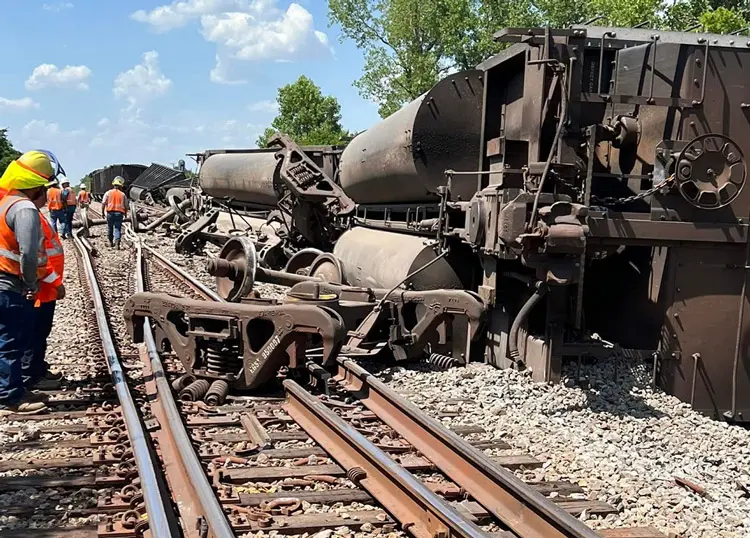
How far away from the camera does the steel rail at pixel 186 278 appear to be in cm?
949

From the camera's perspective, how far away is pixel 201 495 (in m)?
3.25

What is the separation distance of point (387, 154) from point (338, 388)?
130 inches

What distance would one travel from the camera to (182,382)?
556 cm

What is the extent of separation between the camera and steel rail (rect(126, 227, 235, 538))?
9.78 ft

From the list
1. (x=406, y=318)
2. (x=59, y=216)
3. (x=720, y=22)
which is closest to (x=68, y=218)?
(x=59, y=216)

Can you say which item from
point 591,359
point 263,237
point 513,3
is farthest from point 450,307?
point 513,3

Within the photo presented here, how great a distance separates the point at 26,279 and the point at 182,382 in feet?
4.47

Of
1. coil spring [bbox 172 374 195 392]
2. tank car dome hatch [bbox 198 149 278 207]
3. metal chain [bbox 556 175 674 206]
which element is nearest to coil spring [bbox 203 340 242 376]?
coil spring [bbox 172 374 195 392]

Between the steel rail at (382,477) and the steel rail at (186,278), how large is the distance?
273 cm

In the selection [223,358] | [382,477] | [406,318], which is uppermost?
[406,318]

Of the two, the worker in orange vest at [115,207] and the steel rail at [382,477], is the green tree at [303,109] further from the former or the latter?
the steel rail at [382,477]

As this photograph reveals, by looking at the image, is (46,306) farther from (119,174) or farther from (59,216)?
(119,174)

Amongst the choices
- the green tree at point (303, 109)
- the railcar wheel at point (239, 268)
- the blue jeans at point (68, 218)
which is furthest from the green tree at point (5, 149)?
the railcar wheel at point (239, 268)

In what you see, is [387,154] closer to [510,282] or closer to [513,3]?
[510,282]
